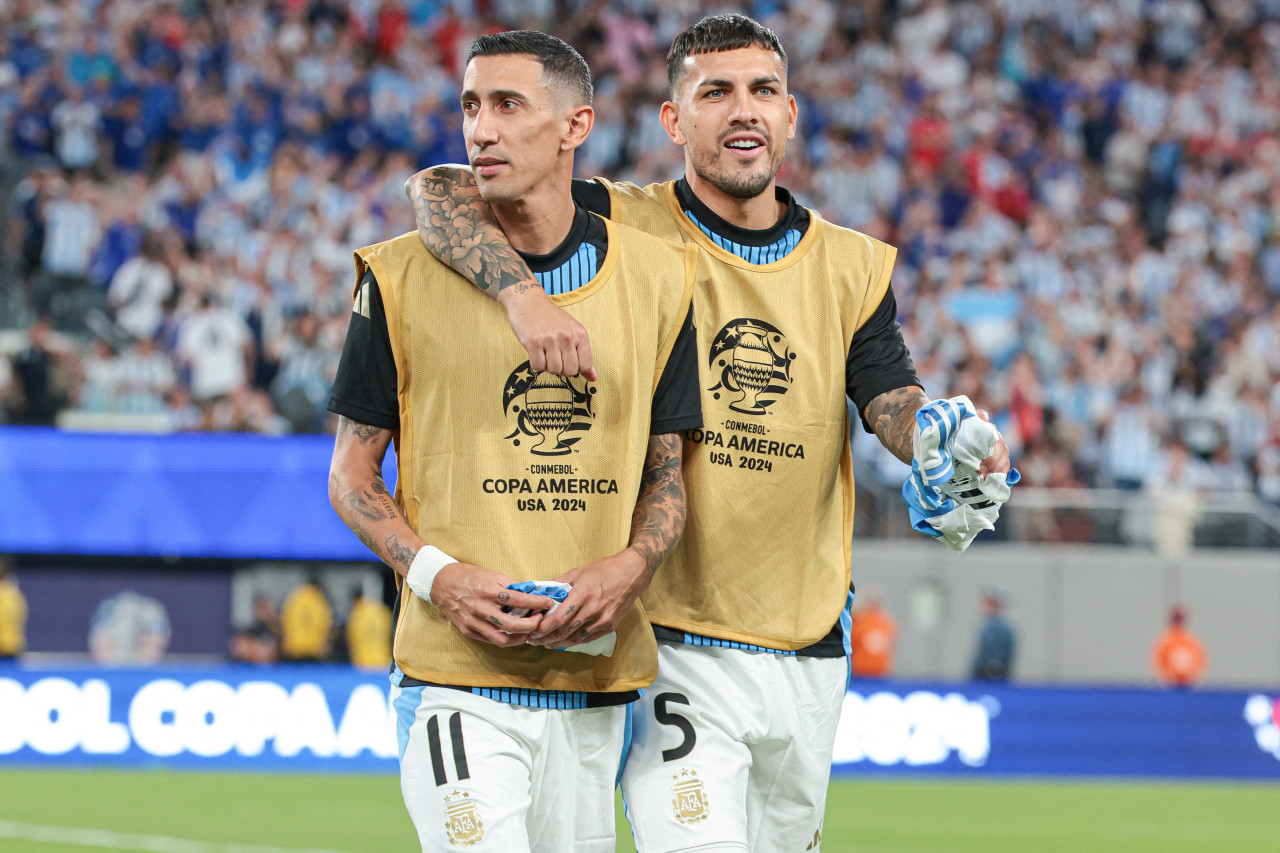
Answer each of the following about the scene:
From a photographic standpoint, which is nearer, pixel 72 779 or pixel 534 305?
pixel 534 305

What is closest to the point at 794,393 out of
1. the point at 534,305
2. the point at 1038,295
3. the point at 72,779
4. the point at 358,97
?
the point at 534,305

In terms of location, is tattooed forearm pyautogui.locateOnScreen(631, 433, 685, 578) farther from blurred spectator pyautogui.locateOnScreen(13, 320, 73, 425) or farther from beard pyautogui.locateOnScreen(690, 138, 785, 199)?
blurred spectator pyautogui.locateOnScreen(13, 320, 73, 425)

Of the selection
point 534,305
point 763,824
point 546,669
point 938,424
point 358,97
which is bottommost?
point 763,824

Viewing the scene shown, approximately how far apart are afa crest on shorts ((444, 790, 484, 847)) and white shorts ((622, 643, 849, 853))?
2.05 feet

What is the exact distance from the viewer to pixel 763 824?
4.77 metres

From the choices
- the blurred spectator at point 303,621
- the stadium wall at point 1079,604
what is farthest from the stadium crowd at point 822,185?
the blurred spectator at point 303,621

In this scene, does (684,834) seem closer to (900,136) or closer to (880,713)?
(880,713)

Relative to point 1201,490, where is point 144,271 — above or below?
above

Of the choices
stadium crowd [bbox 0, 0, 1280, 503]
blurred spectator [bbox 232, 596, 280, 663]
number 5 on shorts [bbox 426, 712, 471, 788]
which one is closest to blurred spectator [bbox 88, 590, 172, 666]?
blurred spectator [bbox 232, 596, 280, 663]

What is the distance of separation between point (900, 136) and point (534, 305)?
60.9 feet

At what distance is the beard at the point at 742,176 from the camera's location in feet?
15.5

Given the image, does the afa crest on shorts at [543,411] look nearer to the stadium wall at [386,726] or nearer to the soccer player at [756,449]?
the soccer player at [756,449]

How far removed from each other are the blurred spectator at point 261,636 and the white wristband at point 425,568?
11810mm

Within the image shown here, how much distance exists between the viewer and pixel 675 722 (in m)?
4.53
